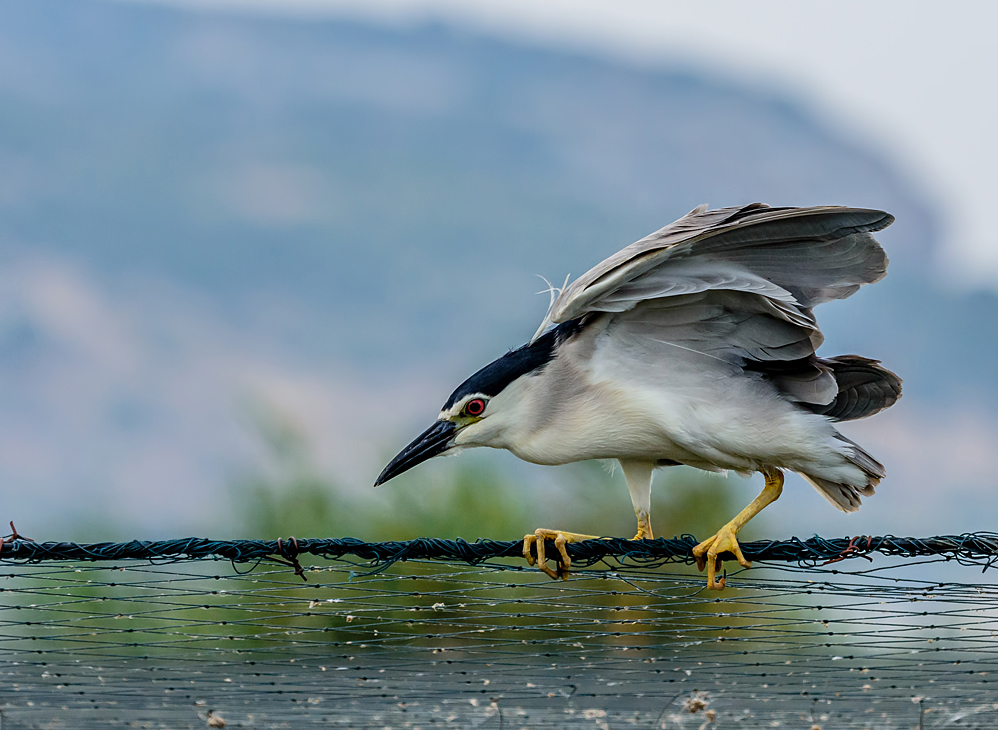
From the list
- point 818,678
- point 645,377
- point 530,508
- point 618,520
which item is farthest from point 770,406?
point 530,508

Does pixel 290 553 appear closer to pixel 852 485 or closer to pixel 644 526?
pixel 644 526

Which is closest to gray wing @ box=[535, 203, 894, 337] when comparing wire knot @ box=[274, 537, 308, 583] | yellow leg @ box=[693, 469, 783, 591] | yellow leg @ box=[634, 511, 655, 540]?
yellow leg @ box=[693, 469, 783, 591]

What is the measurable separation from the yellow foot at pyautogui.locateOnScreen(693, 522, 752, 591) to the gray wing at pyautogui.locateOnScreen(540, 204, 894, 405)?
14.7 inches

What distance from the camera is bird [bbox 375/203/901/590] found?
184cm

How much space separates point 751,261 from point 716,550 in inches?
24.3

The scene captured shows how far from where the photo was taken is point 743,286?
1840 millimetres

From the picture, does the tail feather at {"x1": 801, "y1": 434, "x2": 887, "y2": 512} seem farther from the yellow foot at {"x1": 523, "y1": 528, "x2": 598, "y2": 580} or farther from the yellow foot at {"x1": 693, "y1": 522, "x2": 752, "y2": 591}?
the yellow foot at {"x1": 523, "y1": 528, "x2": 598, "y2": 580}

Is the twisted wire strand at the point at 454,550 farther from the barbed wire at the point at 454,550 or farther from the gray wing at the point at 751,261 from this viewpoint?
Answer: the gray wing at the point at 751,261

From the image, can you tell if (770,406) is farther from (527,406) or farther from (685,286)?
(527,406)

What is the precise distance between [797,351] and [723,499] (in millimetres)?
2837

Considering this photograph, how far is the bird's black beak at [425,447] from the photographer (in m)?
2.08

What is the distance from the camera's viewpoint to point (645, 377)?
6.49 ft

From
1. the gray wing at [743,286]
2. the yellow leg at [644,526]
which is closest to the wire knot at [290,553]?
the gray wing at [743,286]

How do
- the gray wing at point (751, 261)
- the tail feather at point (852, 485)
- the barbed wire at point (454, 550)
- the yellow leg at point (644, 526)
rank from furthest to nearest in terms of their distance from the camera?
the yellow leg at point (644, 526) < the tail feather at point (852, 485) < the gray wing at point (751, 261) < the barbed wire at point (454, 550)
